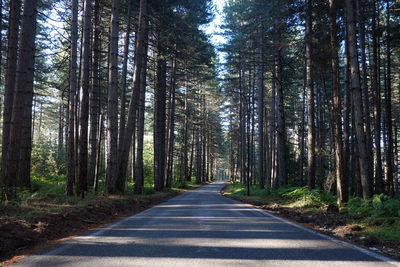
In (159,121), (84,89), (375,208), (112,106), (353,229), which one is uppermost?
(159,121)

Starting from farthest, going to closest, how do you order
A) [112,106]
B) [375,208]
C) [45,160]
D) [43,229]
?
[45,160]
[112,106]
[375,208]
[43,229]

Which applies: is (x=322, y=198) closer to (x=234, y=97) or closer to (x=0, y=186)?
(x=0, y=186)

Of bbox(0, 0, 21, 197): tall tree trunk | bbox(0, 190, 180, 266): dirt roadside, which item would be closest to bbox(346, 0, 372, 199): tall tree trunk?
bbox(0, 190, 180, 266): dirt roadside

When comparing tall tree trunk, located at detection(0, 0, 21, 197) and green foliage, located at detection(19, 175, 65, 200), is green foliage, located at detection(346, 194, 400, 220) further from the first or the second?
tall tree trunk, located at detection(0, 0, 21, 197)

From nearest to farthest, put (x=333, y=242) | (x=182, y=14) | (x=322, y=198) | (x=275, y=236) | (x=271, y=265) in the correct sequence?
(x=271, y=265) → (x=333, y=242) → (x=275, y=236) → (x=322, y=198) → (x=182, y=14)

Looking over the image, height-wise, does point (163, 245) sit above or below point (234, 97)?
below

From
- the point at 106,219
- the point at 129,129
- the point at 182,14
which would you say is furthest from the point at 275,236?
the point at 182,14

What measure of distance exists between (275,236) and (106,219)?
203 inches

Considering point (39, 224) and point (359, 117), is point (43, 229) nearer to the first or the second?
point (39, 224)

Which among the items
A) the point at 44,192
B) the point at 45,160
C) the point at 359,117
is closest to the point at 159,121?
the point at 45,160

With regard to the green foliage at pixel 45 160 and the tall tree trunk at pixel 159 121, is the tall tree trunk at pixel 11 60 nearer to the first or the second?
the green foliage at pixel 45 160

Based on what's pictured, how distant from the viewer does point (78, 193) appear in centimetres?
1185

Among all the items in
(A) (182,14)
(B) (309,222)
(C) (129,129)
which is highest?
(A) (182,14)

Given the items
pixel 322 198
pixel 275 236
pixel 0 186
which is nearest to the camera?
pixel 275 236
